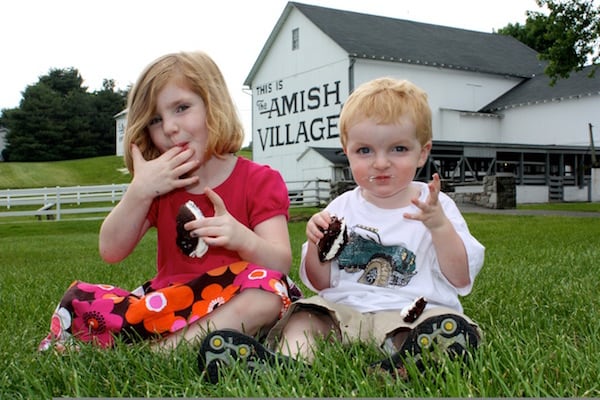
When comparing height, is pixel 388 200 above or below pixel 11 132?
below

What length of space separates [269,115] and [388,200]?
3093 centimetres

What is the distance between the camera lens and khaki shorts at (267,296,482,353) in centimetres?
246

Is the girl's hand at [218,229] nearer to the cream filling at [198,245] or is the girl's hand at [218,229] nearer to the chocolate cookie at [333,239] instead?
the cream filling at [198,245]

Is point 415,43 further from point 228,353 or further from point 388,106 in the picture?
point 228,353

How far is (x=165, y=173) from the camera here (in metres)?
2.63

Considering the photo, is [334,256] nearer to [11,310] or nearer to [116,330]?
[116,330]

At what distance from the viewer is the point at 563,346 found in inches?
87.9

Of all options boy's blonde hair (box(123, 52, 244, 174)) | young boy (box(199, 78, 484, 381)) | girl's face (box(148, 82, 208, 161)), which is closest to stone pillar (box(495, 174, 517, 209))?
young boy (box(199, 78, 484, 381))

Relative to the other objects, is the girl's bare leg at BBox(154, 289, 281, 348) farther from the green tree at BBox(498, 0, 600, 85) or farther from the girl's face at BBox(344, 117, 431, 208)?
the green tree at BBox(498, 0, 600, 85)

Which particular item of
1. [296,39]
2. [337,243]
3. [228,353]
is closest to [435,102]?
[296,39]

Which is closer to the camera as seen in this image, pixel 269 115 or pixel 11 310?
pixel 11 310

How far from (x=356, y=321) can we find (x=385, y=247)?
0.31 meters

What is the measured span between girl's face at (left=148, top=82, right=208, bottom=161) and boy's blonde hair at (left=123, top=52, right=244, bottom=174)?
0.02 metres

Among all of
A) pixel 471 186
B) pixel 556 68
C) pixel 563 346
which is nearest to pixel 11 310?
pixel 563 346
